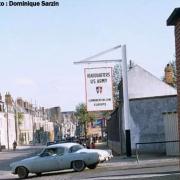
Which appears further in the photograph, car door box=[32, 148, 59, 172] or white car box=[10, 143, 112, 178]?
car door box=[32, 148, 59, 172]

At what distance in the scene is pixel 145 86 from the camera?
41469 millimetres

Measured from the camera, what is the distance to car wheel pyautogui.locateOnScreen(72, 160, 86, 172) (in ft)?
88.4

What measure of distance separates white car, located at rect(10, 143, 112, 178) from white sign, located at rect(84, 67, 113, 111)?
4.49 m

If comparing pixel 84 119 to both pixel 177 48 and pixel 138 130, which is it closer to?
pixel 138 130

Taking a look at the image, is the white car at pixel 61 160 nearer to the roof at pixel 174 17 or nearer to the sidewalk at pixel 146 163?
the sidewalk at pixel 146 163

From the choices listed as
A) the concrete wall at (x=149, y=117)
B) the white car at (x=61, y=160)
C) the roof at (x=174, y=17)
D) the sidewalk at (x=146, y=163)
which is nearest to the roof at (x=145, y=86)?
the concrete wall at (x=149, y=117)

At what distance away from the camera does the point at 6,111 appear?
379 ft

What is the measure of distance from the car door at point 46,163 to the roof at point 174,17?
1256 centimetres

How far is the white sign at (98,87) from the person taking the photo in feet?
103

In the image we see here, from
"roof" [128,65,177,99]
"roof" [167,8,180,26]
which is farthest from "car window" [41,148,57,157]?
"roof" [128,65,177,99]

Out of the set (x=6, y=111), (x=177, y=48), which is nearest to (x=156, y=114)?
(x=177, y=48)

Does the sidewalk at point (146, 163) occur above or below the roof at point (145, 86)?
below

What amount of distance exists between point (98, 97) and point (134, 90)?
969cm

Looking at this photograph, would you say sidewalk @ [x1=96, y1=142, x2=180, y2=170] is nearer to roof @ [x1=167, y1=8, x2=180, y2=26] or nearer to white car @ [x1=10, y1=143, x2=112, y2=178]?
white car @ [x1=10, y1=143, x2=112, y2=178]
